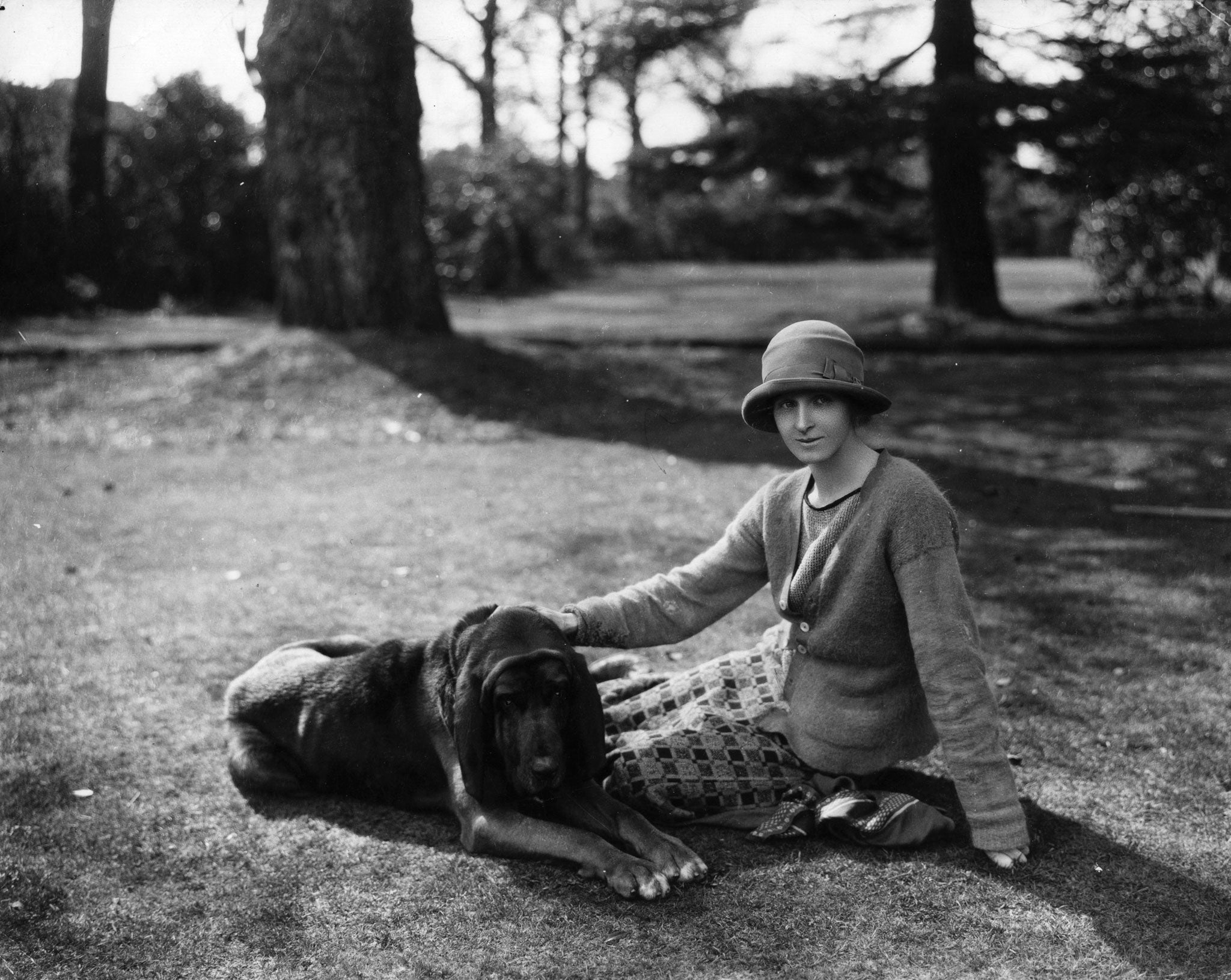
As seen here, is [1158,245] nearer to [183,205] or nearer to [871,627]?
[183,205]

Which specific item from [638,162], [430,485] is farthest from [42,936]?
[638,162]

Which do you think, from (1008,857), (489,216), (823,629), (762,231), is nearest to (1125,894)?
(1008,857)

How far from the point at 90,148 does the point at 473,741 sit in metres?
10.0

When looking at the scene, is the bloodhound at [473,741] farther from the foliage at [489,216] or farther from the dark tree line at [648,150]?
the foliage at [489,216]

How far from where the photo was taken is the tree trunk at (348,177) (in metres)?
12.1

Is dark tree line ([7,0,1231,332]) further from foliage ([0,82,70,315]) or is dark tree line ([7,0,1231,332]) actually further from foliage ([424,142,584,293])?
foliage ([424,142,584,293])

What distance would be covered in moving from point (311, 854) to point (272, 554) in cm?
411

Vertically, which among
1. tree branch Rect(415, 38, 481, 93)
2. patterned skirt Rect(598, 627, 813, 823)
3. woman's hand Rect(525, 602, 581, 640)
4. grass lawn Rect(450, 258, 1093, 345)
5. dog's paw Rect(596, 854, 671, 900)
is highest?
tree branch Rect(415, 38, 481, 93)

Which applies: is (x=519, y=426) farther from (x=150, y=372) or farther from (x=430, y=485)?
(x=150, y=372)

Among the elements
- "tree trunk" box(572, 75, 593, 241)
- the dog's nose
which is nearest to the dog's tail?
the dog's nose

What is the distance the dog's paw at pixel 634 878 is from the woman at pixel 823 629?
0.47 m

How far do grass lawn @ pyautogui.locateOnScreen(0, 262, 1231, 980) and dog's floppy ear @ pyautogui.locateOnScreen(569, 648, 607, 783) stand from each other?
15.3 inches

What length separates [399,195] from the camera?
13.1 meters

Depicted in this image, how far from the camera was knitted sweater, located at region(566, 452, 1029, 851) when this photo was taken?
13.6 feet
